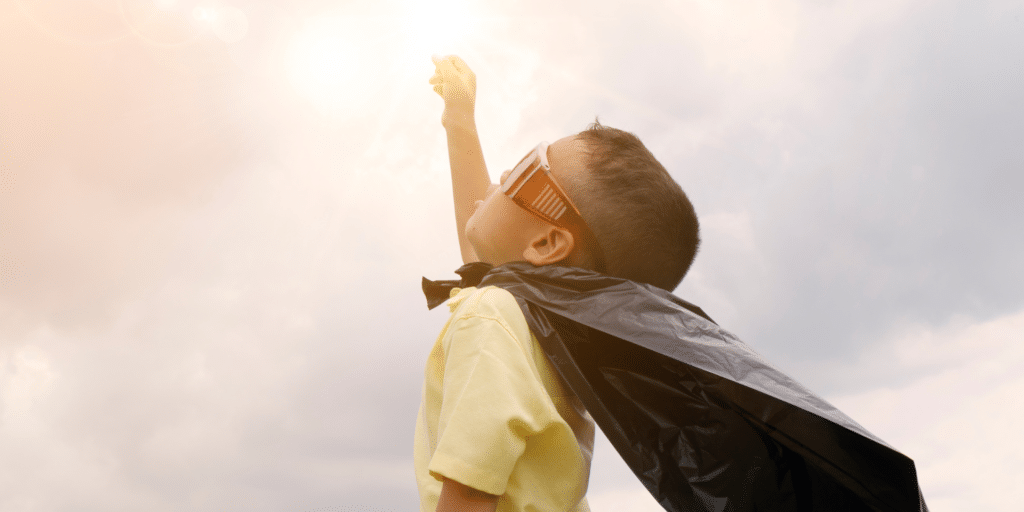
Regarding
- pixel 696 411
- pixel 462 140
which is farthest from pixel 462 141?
pixel 696 411

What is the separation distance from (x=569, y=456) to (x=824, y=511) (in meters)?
0.61

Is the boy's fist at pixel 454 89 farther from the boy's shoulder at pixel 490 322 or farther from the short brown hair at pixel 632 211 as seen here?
the boy's shoulder at pixel 490 322

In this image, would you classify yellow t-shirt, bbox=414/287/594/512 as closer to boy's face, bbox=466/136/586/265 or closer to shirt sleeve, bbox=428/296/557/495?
shirt sleeve, bbox=428/296/557/495

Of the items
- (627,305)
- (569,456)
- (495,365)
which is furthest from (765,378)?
(495,365)

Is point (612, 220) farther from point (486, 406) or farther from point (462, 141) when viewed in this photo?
point (462, 141)

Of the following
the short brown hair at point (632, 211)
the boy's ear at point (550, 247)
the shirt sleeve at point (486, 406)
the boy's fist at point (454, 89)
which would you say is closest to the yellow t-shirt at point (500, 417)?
the shirt sleeve at point (486, 406)

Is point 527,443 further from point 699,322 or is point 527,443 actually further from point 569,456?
point 699,322

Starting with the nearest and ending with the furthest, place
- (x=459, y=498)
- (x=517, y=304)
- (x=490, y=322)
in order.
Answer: (x=459, y=498), (x=490, y=322), (x=517, y=304)

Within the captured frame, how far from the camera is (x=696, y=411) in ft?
5.52

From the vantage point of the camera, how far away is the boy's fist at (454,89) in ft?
9.52

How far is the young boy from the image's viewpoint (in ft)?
4.68

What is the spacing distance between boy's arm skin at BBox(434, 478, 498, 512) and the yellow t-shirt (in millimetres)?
35

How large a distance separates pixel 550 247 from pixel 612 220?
21 cm

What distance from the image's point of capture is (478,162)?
2943 mm
